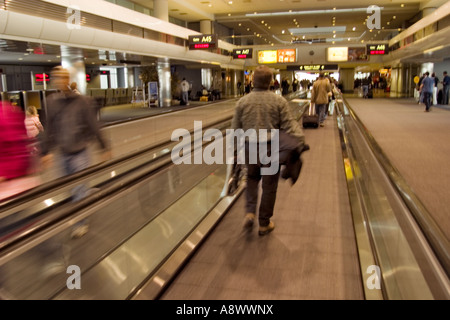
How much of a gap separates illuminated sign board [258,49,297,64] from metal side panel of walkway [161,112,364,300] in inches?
1196

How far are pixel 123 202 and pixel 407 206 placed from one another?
8.19 feet

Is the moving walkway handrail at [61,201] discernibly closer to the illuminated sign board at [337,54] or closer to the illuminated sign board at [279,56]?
the illuminated sign board at [337,54]

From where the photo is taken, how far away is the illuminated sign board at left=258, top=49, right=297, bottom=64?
3519 centimetres

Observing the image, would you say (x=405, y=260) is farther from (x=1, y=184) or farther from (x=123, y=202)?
(x=1, y=184)

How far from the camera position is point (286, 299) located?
335 cm

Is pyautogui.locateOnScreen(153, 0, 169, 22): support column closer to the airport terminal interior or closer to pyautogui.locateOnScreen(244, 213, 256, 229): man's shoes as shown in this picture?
the airport terminal interior

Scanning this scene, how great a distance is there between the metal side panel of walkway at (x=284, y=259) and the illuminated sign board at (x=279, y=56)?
3037 centimetres

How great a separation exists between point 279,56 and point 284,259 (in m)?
32.7

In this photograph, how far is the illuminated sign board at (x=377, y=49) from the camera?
30.0 metres

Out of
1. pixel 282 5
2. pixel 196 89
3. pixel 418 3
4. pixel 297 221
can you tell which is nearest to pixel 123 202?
pixel 297 221

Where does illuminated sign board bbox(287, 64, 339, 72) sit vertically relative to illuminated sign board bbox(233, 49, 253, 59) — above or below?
below

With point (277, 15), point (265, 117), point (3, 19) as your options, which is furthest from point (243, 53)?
point (265, 117)

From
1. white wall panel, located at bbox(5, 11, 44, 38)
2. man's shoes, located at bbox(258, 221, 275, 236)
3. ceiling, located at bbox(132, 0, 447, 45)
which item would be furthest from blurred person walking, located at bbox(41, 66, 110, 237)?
ceiling, located at bbox(132, 0, 447, 45)

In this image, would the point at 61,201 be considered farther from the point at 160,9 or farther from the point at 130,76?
the point at 130,76
